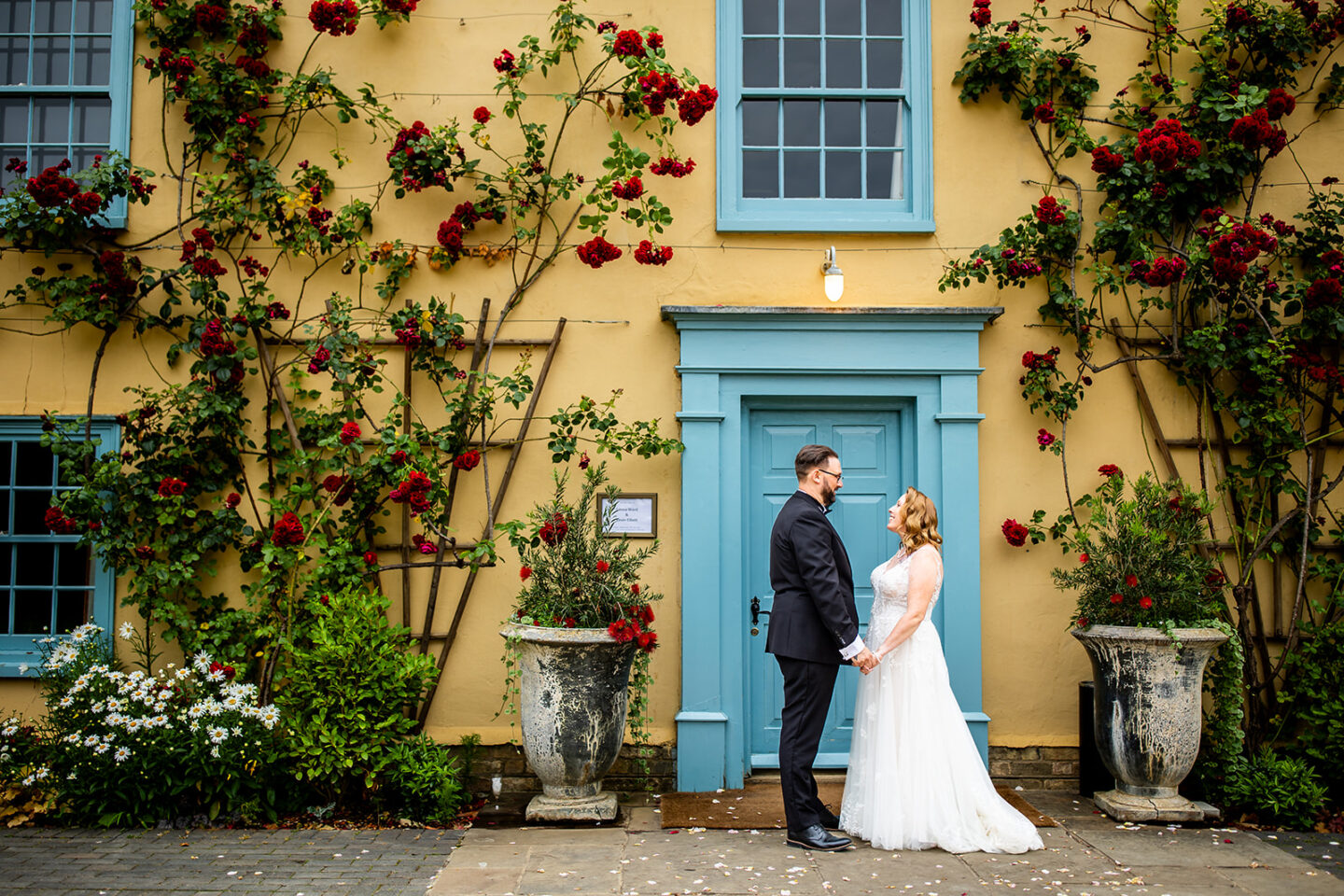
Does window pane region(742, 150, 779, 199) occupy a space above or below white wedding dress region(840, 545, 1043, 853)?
above

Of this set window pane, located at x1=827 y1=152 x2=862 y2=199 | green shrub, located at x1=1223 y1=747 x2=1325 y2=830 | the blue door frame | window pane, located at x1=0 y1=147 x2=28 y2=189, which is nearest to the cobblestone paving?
the blue door frame

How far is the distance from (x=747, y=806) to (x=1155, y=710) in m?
2.24

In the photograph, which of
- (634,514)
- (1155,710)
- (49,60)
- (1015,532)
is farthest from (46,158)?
(1155,710)

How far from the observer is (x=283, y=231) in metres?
6.07

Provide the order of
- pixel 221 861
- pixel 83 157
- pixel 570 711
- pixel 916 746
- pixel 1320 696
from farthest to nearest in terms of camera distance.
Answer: pixel 83 157 < pixel 1320 696 < pixel 570 711 < pixel 916 746 < pixel 221 861

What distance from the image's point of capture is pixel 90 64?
6.34m

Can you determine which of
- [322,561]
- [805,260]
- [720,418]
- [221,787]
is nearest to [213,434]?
[322,561]

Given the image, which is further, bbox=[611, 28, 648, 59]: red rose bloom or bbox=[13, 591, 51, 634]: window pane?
bbox=[13, 591, 51, 634]: window pane

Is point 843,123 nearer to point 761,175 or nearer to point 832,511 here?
point 761,175

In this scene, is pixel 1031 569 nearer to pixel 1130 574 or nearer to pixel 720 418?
pixel 1130 574

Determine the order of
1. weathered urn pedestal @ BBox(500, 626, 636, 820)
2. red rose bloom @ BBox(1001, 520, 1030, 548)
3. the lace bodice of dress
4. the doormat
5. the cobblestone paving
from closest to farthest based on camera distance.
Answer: the cobblestone paving < the lace bodice of dress < weathered urn pedestal @ BBox(500, 626, 636, 820) < the doormat < red rose bloom @ BBox(1001, 520, 1030, 548)

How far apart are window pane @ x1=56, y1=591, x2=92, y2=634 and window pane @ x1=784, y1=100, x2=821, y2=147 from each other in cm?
520

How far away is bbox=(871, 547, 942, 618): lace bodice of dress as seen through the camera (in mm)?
4953

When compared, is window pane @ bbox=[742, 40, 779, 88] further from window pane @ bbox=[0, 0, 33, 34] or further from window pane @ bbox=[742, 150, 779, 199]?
window pane @ bbox=[0, 0, 33, 34]
